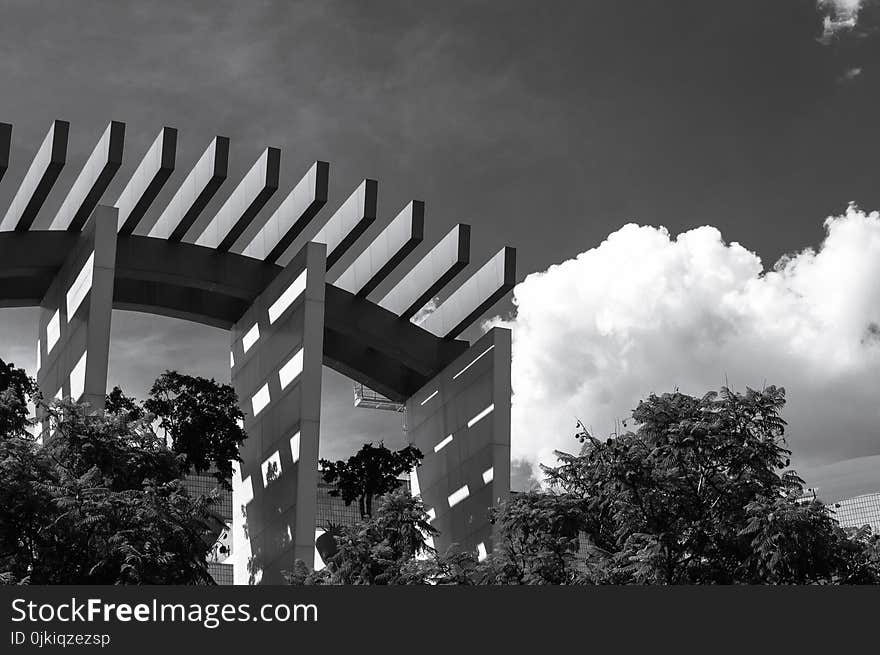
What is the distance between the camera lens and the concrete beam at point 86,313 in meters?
31.3

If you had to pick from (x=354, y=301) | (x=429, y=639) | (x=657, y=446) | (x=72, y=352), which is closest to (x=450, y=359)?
(x=354, y=301)

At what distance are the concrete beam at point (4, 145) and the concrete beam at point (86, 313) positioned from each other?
2.70 m

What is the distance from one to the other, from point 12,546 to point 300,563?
7.93 m

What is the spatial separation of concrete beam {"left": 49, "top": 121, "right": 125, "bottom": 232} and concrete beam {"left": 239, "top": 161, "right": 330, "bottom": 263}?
199 inches

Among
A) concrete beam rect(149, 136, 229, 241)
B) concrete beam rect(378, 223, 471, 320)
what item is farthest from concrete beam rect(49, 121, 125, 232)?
concrete beam rect(378, 223, 471, 320)

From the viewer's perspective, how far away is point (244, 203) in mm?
33156

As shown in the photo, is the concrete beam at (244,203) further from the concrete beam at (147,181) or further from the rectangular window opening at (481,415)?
the rectangular window opening at (481,415)

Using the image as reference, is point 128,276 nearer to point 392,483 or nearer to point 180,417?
point 180,417

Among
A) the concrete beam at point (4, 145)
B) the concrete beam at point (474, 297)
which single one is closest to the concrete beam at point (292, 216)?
the concrete beam at point (474, 297)

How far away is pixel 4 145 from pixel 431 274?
1259 cm

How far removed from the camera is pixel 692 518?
2184cm

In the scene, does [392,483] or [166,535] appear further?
[392,483]

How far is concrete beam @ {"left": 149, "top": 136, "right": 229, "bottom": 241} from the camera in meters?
31.1

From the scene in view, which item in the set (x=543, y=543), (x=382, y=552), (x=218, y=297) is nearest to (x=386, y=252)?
(x=218, y=297)
